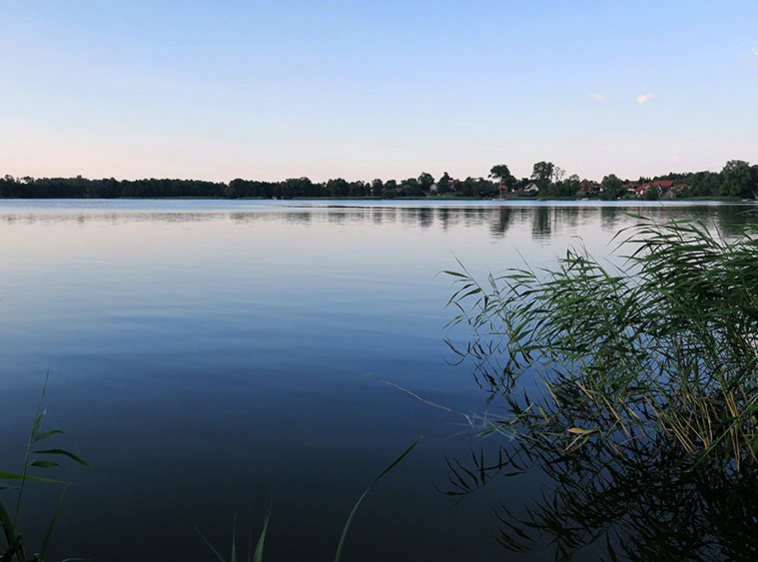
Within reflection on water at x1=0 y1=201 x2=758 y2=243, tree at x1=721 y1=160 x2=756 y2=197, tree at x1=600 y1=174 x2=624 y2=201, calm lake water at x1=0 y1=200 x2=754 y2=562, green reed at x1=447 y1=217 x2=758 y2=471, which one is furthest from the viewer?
tree at x1=600 y1=174 x2=624 y2=201

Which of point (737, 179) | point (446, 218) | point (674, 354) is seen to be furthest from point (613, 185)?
point (674, 354)

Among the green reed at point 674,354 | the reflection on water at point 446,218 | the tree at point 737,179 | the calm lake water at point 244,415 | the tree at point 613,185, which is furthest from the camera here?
the tree at point 613,185

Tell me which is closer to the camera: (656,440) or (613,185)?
(656,440)

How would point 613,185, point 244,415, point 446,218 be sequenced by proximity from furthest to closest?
point 613,185 < point 446,218 < point 244,415

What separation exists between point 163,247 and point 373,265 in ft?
47.3

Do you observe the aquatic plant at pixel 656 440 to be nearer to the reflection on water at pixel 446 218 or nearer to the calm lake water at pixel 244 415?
the calm lake water at pixel 244 415

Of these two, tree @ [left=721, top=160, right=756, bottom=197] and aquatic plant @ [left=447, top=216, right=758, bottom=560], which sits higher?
tree @ [left=721, top=160, right=756, bottom=197]

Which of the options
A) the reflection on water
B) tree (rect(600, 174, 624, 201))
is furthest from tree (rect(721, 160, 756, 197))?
tree (rect(600, 174, 624, 201))

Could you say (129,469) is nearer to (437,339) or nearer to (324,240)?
(437,339)

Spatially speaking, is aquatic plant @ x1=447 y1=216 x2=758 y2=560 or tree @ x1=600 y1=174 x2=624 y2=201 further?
tree @ x1=600 y1=174 x2=624 y2=201

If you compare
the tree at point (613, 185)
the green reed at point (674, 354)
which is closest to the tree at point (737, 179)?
the tree at point (613, 185)

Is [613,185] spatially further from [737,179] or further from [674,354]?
[674,354]

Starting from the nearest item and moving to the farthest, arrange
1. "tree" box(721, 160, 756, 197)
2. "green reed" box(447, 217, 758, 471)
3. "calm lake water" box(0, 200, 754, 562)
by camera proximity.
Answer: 1. "calm lake water" box(0, 200, 754, 562)
2. "green reed" box(447, 217, 758, 471)
3. "tree" box(721, 160, 756, 197)

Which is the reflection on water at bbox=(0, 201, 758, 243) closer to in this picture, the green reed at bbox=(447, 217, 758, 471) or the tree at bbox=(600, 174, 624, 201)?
the green reed at bbox=(447, 217, 758, 471)
